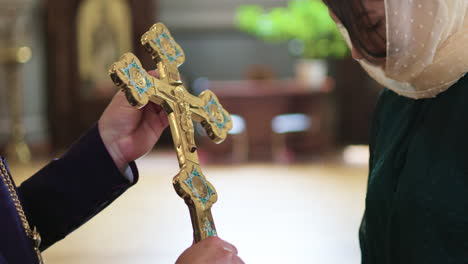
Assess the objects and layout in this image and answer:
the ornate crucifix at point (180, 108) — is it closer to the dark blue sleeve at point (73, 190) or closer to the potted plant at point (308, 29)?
the dark blue sleeve at point (73, 190)

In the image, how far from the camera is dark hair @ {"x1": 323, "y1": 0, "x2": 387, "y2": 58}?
3.94 ft

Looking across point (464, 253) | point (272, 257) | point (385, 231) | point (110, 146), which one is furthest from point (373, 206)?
point (272, 257)

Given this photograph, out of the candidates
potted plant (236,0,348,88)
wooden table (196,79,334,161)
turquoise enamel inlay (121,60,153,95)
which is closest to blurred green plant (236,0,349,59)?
potted plant (236,0,348,88)

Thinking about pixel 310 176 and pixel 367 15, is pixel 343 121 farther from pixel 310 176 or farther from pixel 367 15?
pixel 367 15

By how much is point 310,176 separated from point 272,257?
2.77 m

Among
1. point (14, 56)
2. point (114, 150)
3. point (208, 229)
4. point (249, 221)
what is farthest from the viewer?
point (14, 56)

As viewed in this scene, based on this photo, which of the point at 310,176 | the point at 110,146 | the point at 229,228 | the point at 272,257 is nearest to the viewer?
the point at 110,146

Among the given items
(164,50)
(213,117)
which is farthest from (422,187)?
(164,50)

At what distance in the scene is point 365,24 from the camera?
1227 mm

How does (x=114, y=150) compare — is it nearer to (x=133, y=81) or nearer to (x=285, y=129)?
(x=133, y=81)

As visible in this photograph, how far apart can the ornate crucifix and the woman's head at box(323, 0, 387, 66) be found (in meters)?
0.27

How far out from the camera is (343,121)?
29.3 feet

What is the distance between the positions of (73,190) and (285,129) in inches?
245

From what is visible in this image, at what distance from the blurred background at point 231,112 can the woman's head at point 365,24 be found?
2.25m
